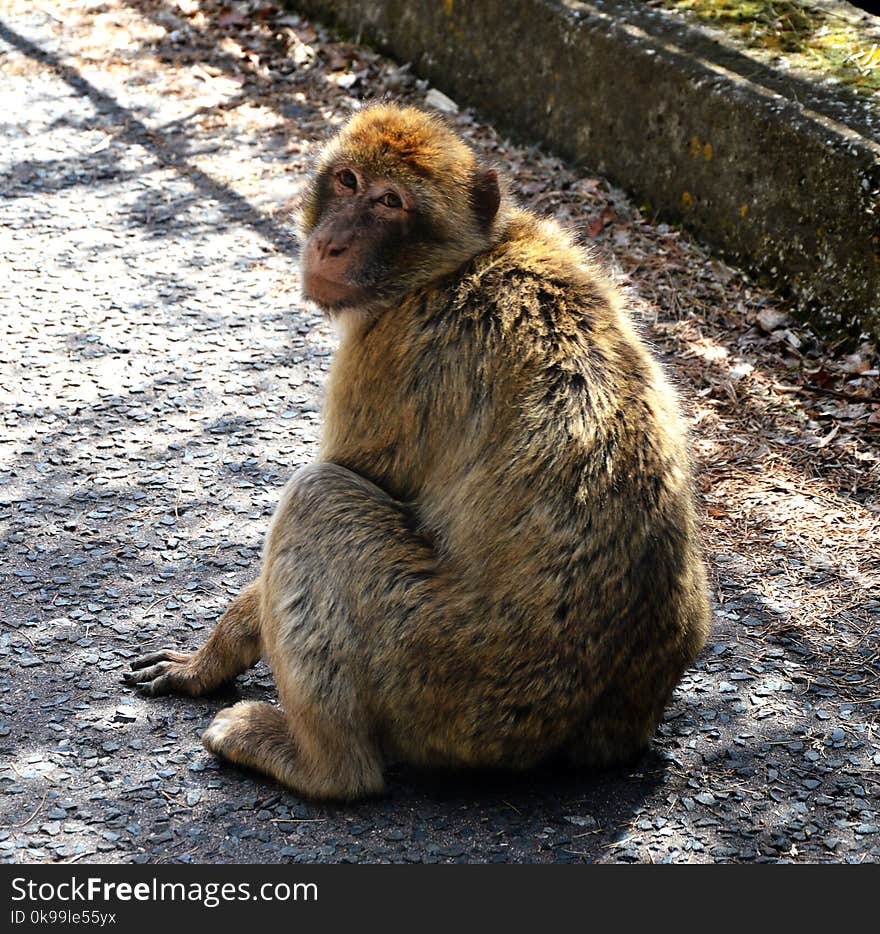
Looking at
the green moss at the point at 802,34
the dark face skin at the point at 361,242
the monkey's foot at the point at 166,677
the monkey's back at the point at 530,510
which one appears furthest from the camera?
the green moss at the point at 802,34

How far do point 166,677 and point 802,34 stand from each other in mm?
5076

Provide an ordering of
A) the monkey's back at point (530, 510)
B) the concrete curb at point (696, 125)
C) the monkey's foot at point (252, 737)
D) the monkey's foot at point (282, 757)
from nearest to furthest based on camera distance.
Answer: the monkey's back at point (530, 510) → the monkey's foot at point (282, 757) → the monkey's foot at point (252, 737) → the concrete curb at point (696, 125)

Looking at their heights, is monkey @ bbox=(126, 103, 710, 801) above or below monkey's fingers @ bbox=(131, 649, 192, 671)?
above

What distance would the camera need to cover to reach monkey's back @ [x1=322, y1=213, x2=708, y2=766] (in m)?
3.34

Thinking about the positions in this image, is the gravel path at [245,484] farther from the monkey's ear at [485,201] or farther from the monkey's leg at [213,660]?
the monkey's ear at [485,201]

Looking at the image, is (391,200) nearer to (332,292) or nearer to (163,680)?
(332,292)

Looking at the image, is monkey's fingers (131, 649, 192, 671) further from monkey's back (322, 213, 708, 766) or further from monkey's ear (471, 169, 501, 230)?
monkey's ear (471, 169, 501, 230)

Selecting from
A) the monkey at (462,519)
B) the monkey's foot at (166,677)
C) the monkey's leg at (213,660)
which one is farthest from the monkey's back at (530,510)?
the monkey's foot at (166,677)

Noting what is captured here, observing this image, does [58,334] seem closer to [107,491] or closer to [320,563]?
[107,491]

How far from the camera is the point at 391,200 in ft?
12.4

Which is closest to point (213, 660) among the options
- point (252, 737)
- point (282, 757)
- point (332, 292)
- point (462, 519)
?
Result: point (252, 737)

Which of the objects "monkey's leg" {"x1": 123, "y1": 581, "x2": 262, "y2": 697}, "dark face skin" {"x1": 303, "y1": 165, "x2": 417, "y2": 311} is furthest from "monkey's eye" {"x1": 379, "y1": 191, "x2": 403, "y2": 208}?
"monkey's leg" {"x1": 123, "y1": 581, "x2": 262, "y2": 697}

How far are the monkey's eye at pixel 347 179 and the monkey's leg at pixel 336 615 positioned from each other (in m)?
0.86

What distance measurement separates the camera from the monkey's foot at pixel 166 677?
400 centimetres
